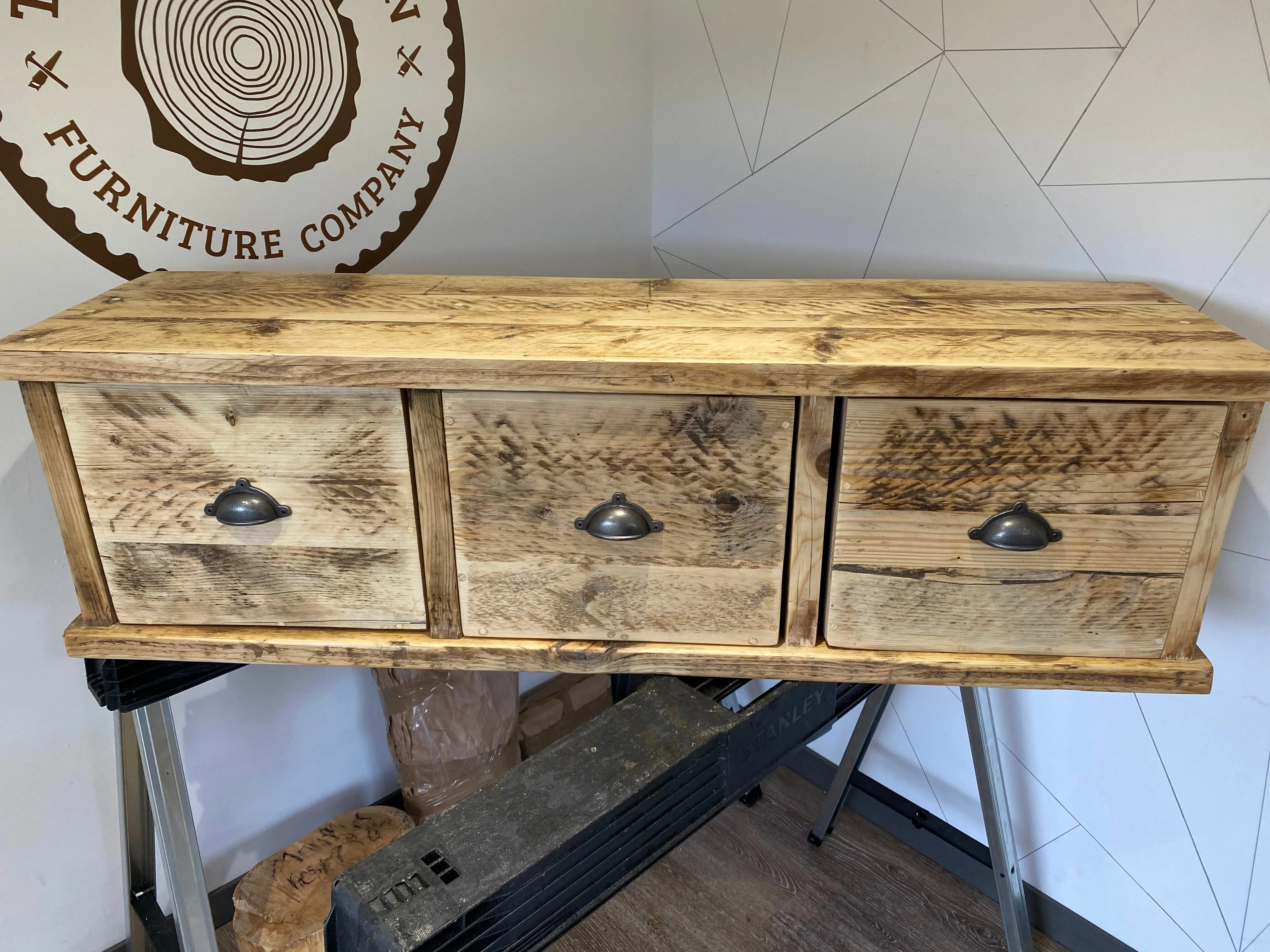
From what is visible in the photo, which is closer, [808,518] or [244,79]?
[808,518]

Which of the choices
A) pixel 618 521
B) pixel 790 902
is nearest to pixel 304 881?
pixel 790 902

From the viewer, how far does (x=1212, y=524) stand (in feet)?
2.64

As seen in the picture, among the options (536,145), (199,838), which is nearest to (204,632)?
(199,838)

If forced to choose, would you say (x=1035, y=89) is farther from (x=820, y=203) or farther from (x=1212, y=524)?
(x=1212, y=524)

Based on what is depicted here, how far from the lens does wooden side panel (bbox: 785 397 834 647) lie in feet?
2.63

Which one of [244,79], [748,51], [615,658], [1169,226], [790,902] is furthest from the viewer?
[790,902]

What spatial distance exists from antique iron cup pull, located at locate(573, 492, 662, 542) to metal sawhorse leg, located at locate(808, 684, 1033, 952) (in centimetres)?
60

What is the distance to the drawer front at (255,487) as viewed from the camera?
824mm

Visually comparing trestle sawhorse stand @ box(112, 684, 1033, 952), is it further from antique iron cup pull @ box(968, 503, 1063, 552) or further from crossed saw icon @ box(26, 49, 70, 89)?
crossed saw icon @ box(26, 49, 70, 89)

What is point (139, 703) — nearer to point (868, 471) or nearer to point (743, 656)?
point (743, 656)

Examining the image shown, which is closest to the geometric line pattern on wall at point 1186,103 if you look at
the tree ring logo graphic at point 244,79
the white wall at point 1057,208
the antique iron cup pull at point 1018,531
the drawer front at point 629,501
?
the white wall at point 1057,208

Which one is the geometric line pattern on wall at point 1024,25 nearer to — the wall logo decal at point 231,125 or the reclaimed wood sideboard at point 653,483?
the reclaimed wood sideboard at point 653,483

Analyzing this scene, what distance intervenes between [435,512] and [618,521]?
0.18 meters

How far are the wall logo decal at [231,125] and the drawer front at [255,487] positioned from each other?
0.47 meters
